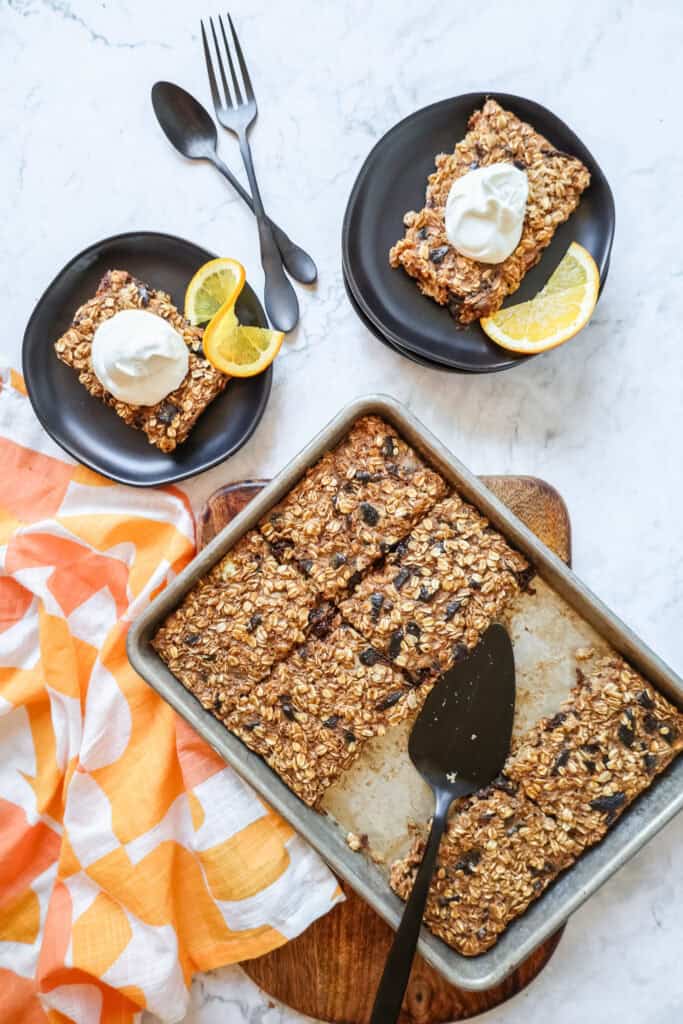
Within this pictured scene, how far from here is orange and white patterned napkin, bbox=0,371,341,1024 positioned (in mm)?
2488

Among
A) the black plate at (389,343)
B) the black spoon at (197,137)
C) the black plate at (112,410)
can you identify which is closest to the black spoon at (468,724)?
the black plate at (389,343)

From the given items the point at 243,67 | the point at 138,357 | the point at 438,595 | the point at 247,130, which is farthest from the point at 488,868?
the point at 243,67

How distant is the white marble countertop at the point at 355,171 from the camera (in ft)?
8.99

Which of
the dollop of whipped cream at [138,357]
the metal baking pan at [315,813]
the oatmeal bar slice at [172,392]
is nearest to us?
the metal baking pan at [315,813]

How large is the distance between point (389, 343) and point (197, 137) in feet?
3.00

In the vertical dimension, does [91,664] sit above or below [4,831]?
above

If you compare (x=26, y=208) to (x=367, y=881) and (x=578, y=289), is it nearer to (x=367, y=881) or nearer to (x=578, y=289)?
(x=578, y=289)

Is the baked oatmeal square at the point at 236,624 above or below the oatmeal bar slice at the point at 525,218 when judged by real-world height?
below

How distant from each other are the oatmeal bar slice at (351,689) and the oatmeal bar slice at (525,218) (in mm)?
1049

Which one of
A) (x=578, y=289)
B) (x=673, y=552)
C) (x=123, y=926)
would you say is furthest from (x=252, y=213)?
(x=123, y=926)

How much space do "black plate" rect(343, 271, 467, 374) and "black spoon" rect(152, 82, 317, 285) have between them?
150mm

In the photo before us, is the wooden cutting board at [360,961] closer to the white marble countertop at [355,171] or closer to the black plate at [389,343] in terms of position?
the white marble countertop at [355,171]

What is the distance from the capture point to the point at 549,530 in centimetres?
260

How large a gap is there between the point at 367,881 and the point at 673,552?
1.37m
